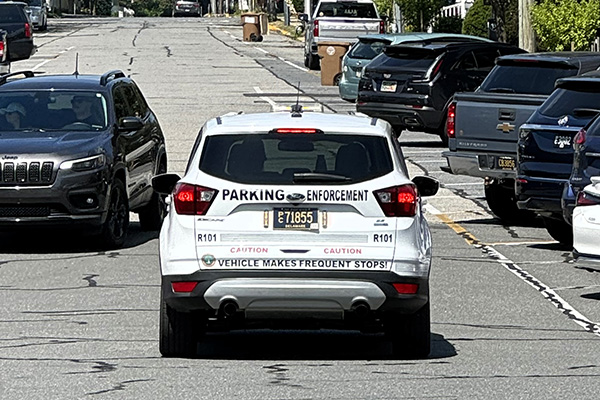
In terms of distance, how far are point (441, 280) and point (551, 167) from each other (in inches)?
95.4

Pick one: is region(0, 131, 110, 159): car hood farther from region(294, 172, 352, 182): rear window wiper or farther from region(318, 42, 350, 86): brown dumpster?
region(318, 42, 350, 86): brown dumpster

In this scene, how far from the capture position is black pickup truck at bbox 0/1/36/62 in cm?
3909

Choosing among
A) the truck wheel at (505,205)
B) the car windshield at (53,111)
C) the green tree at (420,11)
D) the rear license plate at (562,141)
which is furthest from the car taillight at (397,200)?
the green tree at (420,11)

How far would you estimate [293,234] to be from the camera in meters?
8.93

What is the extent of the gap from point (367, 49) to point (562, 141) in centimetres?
1698

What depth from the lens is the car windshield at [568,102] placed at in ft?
49.2

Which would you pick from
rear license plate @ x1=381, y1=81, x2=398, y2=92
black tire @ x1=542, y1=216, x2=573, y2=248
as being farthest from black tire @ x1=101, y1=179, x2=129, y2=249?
rear license plate @ x1=381, y1=81, x2=398, y2=92

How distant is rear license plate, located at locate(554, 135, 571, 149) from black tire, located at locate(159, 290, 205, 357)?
668 centimetres

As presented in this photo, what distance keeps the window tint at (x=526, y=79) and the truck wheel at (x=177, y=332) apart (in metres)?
9.07

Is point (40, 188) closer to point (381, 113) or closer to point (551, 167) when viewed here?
point (551, 167)

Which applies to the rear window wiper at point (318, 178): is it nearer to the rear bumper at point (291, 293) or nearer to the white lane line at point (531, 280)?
the rear bumper at point (291, 293)

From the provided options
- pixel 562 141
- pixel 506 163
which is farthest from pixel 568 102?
pixel 506 163

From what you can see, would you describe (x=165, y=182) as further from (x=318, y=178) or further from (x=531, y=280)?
(x=531, y=280)

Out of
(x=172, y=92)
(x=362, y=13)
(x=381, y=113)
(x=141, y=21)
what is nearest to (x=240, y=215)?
(x=381, y=113)
